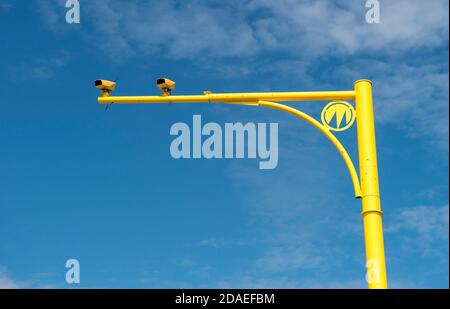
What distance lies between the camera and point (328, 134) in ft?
38.0

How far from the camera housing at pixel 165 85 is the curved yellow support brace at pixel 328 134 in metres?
1.32

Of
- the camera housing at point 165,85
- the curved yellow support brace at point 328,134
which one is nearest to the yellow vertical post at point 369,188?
the curved yellow support brace at point 328,134

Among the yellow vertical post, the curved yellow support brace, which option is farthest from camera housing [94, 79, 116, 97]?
the yellow vertical post

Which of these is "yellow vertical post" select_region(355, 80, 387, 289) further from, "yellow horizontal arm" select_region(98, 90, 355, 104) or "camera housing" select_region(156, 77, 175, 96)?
"camera housing" select_region(156, 77, 175, 96)

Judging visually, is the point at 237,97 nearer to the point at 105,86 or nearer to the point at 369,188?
the point at 105,86

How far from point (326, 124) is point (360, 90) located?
68 cm

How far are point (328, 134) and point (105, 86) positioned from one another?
3.44 metres

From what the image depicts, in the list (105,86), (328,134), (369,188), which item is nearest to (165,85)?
(105,86)

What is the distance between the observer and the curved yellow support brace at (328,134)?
1116 cm
